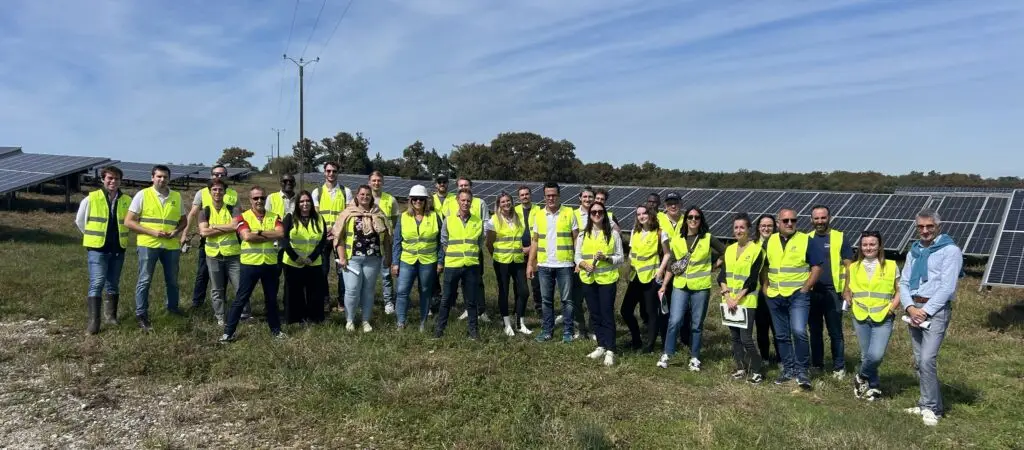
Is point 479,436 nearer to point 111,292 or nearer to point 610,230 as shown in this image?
point 610,230

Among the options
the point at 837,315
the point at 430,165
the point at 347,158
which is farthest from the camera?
the point at 430,165

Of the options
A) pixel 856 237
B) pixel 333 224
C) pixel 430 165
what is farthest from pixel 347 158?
pixel 333 224

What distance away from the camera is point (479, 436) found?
4355 mm

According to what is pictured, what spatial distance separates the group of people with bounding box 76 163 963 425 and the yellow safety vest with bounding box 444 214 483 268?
0.04 feet

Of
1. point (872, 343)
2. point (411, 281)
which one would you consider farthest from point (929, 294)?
point (411, 281)

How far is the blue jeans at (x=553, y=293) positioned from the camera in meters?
7.07

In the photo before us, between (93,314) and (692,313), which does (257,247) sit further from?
(692,313)

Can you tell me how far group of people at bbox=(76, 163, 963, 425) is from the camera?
582 cm

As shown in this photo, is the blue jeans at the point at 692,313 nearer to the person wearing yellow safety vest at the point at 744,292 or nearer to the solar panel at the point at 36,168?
the person wearing yellow safety vest at the point at 744,292

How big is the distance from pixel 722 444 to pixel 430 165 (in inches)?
2191

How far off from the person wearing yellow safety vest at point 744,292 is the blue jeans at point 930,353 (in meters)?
1.30

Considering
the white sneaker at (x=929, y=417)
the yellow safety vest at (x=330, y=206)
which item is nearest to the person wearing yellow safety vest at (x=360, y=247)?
the yellow safety vest at (x=330, y=206)

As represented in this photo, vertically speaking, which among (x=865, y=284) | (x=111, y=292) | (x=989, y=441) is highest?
(x=865, y=284)

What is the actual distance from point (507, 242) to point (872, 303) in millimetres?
3790
